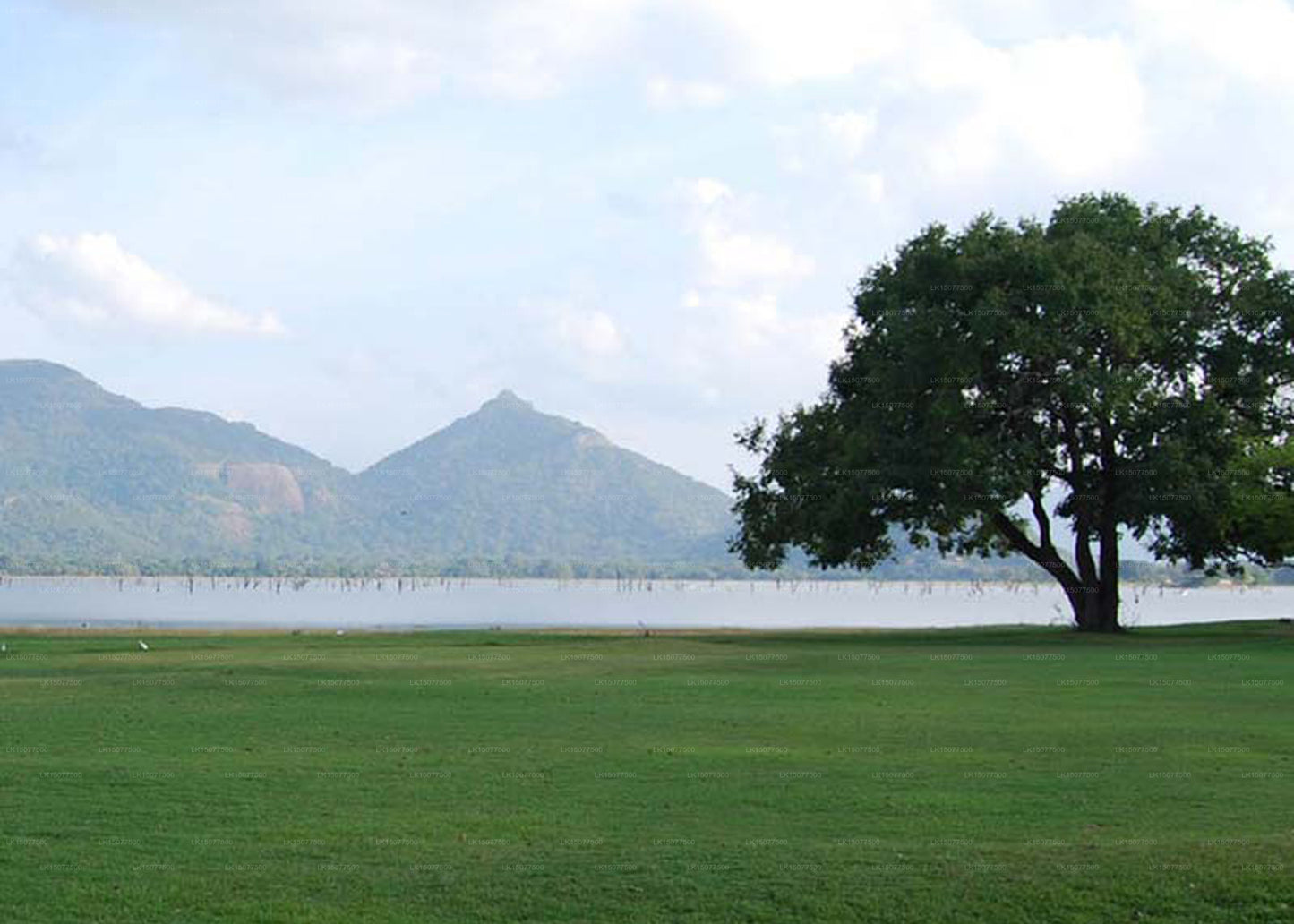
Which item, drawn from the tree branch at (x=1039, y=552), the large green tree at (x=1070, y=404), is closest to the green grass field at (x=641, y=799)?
the large green tree at (x=1070, y=404)

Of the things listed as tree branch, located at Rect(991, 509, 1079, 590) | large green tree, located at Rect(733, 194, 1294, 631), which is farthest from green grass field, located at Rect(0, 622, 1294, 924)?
tree branch, located at Rect(991, 509, 1079, 590)

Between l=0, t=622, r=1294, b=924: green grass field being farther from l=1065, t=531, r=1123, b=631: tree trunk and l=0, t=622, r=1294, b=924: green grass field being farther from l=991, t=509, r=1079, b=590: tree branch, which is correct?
l=991, t=509, r=1079, b=590: tree branch

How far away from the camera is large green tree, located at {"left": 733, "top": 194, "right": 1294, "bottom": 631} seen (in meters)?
47.0

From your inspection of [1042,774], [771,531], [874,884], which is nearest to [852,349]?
[771,531]

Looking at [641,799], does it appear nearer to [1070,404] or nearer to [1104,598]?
[1070,404]

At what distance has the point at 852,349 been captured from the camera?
178 feet

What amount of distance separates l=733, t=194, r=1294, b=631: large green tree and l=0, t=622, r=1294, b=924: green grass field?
1870cm

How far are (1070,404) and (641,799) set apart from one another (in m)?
35.2

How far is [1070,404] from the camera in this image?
47.6 metres

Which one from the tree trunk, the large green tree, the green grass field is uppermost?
the large green tree

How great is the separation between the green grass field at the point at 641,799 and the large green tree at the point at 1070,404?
61.4 feet

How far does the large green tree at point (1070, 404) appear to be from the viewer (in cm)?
4697

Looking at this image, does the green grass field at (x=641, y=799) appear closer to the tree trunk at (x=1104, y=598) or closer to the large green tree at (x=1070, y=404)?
the large green tree at (x=1070, y=404)

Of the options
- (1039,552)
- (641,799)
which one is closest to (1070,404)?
(1039,552)
